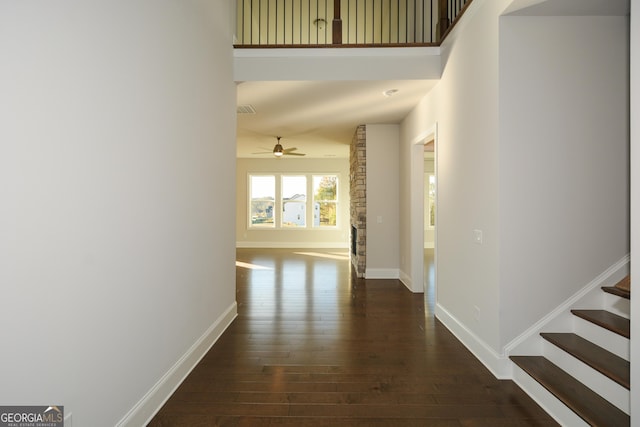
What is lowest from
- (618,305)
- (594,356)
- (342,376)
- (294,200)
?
(342,376)

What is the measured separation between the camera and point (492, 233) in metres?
2.75

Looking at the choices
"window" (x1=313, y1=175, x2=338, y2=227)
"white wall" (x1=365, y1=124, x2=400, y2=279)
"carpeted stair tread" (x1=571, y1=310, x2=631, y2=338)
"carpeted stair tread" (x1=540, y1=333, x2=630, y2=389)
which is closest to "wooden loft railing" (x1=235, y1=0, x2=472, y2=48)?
"white wall" (x1=365, y1=124, x2=400, y2=279)

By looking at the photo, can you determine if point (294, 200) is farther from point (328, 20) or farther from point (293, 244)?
point (328, 20)

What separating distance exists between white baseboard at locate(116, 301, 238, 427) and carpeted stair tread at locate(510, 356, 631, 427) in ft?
7.87

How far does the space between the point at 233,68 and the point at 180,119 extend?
5.45 feet

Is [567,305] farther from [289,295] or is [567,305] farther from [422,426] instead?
[289,295]

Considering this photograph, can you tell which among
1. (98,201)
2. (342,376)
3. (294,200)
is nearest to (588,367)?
(342,376)

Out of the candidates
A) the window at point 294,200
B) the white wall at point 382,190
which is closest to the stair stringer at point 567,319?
the white wall at point 382,190

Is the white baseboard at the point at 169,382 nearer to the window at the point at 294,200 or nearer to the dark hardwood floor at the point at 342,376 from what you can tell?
the dark hardwood floor at the point at 342,376

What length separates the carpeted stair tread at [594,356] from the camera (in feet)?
6.50

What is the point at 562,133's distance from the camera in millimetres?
2613

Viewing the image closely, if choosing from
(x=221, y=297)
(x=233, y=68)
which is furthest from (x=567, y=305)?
(x=233, y=68)

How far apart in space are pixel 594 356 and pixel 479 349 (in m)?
0.87

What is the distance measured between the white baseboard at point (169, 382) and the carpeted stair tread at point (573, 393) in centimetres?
240
